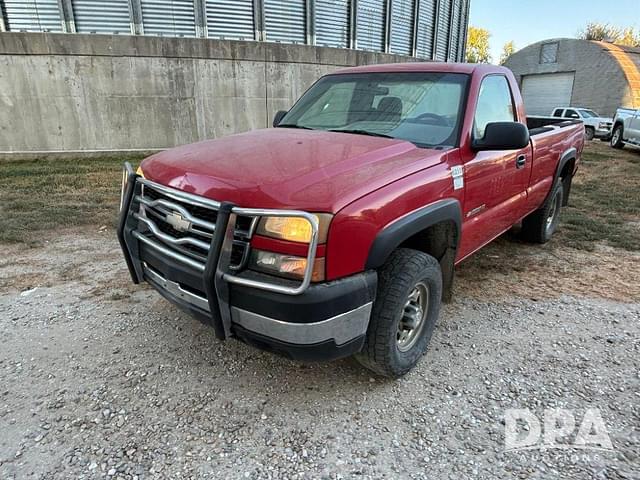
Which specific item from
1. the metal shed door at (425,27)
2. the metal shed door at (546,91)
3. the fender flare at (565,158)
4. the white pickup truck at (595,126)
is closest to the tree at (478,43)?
the metal shed door at (546,91)

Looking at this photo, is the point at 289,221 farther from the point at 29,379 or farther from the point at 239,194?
Result: the point at 29,379

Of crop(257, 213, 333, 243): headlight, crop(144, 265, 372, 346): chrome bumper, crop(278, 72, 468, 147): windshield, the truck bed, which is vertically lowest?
crop(144, 265, 372, 346): chrome bumper

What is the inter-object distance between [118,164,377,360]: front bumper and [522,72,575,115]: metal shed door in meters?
29.2

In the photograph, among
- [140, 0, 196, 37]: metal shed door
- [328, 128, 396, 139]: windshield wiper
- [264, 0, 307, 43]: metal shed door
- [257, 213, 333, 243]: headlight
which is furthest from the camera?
[264, 0, 307, 43]: metal shed door

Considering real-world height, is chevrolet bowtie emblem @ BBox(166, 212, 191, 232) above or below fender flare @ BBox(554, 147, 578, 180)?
above

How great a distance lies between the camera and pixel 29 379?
272 centimetres

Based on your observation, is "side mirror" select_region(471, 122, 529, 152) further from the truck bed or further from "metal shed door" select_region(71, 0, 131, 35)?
"metal shed door" select_region(71, 0, 131, 35)

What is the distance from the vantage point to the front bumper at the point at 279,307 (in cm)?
205

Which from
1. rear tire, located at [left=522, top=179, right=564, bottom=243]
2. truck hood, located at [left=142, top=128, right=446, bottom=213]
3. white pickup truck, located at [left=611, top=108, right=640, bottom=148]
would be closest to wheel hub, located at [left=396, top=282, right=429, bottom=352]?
truck hood, located at [left=142, top=128, right=446, bottom=213]

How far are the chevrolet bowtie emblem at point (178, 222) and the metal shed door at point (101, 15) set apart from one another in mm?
10053

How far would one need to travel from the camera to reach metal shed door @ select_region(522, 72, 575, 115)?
27094mm

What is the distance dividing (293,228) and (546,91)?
103 feet

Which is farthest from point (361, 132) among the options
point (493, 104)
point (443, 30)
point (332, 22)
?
point (443, 30)

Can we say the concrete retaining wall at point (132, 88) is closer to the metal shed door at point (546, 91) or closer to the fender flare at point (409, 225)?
the fender flare at point (409, 225)
